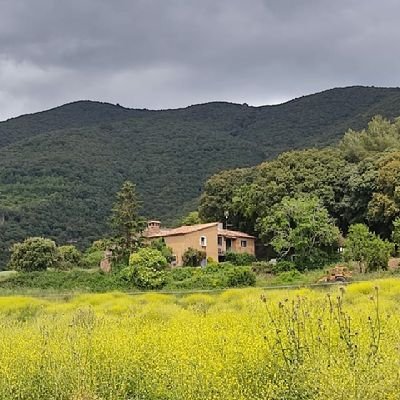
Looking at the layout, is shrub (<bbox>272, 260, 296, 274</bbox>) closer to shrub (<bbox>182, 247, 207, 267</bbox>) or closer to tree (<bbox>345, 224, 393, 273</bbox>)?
tree (<bbox>345, 224, 393, 273</bbox>)

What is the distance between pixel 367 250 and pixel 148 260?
10772mm

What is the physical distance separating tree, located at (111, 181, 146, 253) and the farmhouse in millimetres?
1983

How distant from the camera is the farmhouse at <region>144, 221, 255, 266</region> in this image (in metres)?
37.3

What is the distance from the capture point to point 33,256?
37.5 m

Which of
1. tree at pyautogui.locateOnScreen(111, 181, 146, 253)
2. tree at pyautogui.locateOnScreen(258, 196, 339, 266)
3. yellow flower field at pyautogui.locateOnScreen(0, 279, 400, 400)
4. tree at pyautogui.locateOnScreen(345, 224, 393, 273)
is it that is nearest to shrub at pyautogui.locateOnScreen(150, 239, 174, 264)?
tree at pyautogui.locateOnScreen(111, 181, 146, 253)

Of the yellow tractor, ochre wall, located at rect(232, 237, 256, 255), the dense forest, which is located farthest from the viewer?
ochre wall, located at rect(232, 237, 256, 255)

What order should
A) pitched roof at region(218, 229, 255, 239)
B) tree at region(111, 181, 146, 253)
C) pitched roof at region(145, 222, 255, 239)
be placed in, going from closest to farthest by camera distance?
tree at region(111, 181, 146, 253)
pitched roof at region(145, 222, 255, 239)
pitched roof at region(218, 229, 255, 239)

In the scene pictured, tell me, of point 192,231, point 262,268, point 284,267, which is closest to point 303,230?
point 284,267

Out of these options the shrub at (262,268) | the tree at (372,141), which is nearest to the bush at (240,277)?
the shrub at (262,268)

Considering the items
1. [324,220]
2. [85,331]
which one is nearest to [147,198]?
[324,220]

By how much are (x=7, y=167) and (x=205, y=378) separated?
3039 inches

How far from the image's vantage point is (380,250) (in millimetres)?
29000

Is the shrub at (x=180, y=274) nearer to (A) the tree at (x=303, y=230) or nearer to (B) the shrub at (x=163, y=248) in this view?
(B) the shrub at (x=163, y=248)

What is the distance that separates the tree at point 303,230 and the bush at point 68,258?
522 inches
